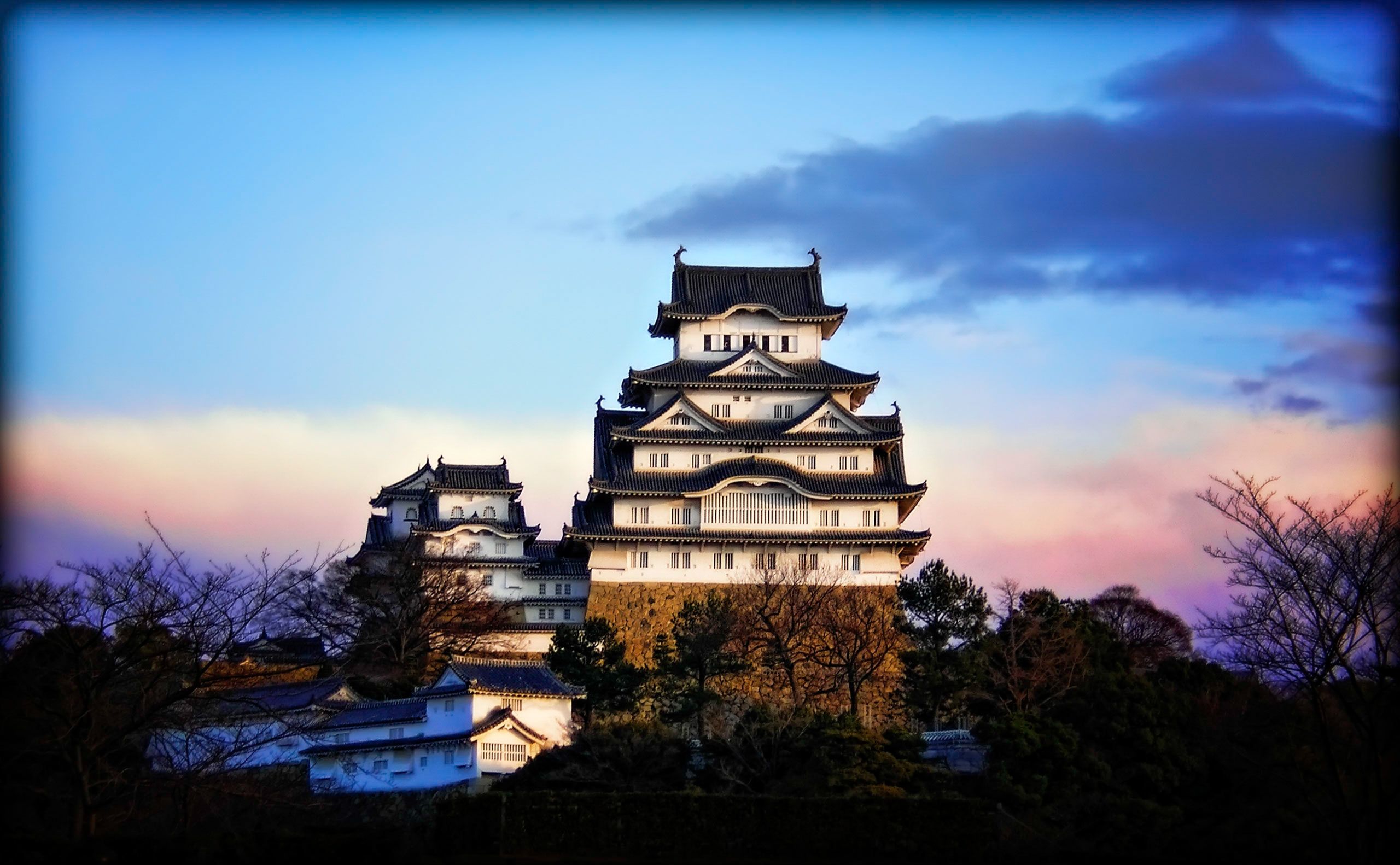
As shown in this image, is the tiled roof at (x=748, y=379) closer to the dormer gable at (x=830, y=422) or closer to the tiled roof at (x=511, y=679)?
the dormer gable at (x=830, y=422)

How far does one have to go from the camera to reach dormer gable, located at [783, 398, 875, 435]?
167ft

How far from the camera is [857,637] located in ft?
135

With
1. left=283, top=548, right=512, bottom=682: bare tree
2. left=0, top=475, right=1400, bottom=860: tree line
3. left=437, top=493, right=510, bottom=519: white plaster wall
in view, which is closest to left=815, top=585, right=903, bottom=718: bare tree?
left=0, top=475, right=1400, bottom=860: tree line

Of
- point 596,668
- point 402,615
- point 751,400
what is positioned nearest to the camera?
point 596,668

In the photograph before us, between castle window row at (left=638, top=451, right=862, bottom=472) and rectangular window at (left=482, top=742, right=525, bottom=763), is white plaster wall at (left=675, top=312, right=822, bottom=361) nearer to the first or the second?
castle window row at (left=638, top=451, right=862, bottom=472)

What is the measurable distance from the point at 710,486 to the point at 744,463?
4.18 feet

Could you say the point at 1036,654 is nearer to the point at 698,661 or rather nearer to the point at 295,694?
the point at 698,661

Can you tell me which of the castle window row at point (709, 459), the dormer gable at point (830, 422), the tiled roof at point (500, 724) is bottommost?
the tiled roof at point (500, 724)

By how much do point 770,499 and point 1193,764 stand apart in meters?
18.7

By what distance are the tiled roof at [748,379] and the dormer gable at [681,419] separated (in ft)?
2.43

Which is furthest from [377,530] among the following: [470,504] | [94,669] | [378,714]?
[94,669]

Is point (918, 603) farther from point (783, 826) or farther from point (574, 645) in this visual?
point (783, 826)

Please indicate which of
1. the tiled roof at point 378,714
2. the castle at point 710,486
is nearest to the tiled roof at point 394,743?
the tiled roof at point 378,714

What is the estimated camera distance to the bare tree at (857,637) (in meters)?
41.4
